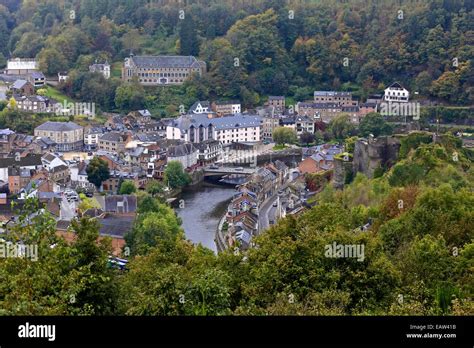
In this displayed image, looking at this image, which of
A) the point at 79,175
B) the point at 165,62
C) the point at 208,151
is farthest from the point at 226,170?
the point at 165,62

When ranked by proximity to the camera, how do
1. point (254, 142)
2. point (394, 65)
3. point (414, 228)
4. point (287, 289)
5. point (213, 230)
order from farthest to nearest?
point (394, 65), point (254, 142), point (213, 230), point (414, 228), point (287, 289)

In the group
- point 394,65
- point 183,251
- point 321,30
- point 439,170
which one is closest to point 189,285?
point 183,251

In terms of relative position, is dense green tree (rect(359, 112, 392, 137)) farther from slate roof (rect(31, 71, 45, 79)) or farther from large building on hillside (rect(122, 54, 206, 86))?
slate roof (rect(31, 71, 45, 79))

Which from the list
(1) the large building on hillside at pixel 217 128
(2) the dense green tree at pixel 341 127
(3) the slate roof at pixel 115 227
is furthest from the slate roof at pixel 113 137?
(3) the slate roof at pixel 115 227

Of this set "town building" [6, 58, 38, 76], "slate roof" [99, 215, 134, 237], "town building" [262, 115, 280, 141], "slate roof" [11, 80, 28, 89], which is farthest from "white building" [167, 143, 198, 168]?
"town building" [6, 58, 38, 76]
